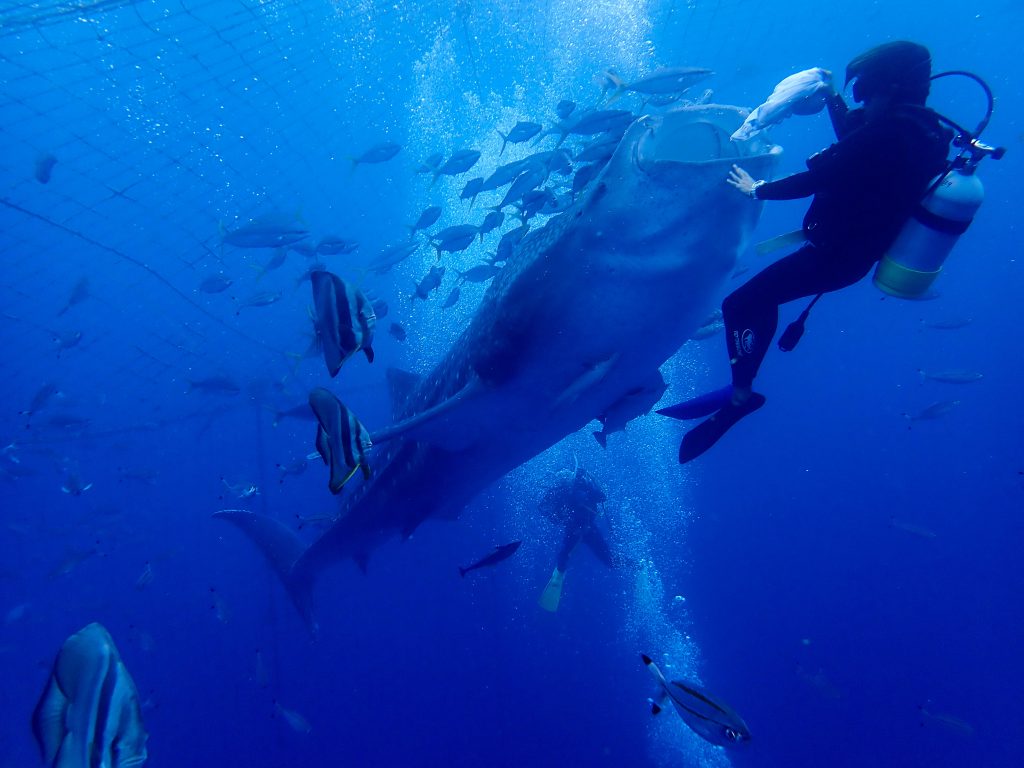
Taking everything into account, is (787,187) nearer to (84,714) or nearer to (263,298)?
(84,714)

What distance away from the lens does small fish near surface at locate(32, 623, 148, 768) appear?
69.6 inches

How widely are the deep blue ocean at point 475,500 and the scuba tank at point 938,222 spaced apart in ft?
2.89

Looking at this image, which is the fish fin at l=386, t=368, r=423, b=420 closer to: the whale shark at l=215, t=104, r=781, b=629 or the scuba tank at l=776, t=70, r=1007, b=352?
the whale shark at l=215, t=104, r=781, b=629

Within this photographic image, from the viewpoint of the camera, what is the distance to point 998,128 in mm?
63062

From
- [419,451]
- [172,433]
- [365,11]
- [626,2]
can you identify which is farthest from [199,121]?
[172,433]

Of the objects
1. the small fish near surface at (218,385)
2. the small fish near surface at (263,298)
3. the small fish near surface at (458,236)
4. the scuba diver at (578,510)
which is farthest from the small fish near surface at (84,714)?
the small fish near surface at (218,385)

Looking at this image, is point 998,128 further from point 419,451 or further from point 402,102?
point 419,451

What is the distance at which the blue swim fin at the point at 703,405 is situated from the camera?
4234mm

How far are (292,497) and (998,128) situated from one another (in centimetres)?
8320

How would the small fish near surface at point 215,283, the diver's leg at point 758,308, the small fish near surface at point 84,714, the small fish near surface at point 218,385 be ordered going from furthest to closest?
1. the small fish near surface at point 218,385
2. the small fish near surface at point 215,283
3. the diver's leg at point 758,308
4. the small fish near surface at point 84,714

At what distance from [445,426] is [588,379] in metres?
1.49

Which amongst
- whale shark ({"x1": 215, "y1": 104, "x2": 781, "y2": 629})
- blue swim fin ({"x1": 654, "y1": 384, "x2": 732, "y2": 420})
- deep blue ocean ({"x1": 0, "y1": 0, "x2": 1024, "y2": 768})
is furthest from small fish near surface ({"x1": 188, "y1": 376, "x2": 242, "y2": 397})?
blue swim fin ({"x1": 654, "y1": 384, "x2": 732, "y2": 420})

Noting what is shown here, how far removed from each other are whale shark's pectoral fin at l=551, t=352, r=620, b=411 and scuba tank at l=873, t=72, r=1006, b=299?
1.78 m

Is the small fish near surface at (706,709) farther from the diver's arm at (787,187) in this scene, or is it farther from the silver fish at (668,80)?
the silver fish at (668,80)
